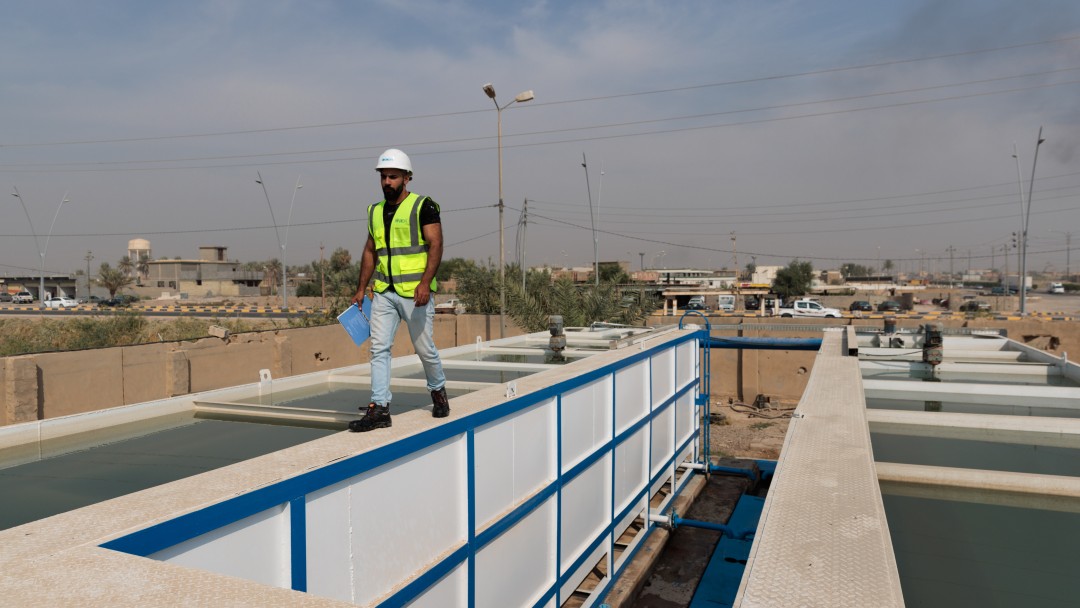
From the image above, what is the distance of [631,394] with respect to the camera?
873cm

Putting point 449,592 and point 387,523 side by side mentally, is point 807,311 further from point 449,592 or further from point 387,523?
point 387,523

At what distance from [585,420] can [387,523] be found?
346cm

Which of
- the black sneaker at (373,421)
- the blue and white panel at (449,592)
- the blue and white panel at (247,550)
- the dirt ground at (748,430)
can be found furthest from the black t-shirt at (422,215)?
the dirt ground at (748,430)

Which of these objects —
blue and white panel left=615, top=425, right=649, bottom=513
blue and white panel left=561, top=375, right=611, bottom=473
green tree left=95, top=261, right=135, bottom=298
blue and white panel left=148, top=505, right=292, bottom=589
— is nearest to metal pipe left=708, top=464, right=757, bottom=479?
blue and white panel left=615, top=425, right=649, bottom=513

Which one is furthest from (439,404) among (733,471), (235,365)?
(235,365)

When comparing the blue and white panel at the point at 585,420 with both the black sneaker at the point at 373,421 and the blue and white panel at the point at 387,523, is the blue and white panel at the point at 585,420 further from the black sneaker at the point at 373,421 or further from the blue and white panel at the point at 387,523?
the black sneaker at the point at 373,421

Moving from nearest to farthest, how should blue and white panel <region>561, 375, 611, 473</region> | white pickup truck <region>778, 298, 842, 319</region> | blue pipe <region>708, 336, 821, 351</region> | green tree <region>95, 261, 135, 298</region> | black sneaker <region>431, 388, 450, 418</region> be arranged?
1. black sneaker <region>431, 388, 450, 418</region>
2. blue and white panel <region>561, 375, 611, 473</region>
3. blue pipe <region>708, 336, 821, 351</region>
4. white pickup truck <region>778, 298, 842, 319</region>
5. green tree <region>95, 261, 135, 298</region>

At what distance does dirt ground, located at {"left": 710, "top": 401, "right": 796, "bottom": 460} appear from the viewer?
55.3 feet

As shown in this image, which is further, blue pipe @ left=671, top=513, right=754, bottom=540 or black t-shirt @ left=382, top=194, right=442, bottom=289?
blue pipe @ left=671, top=513, right=754, bottom=540

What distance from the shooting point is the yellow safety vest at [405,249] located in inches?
171

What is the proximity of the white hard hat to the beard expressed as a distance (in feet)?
0.41

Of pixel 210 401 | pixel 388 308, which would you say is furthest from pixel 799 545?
pixel 210 401

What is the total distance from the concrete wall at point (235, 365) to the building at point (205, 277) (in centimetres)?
7170

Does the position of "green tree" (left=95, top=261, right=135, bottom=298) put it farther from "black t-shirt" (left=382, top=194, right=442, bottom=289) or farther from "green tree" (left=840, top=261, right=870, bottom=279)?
"green tree" (left=840, top=261, right=870, bottom=279)
